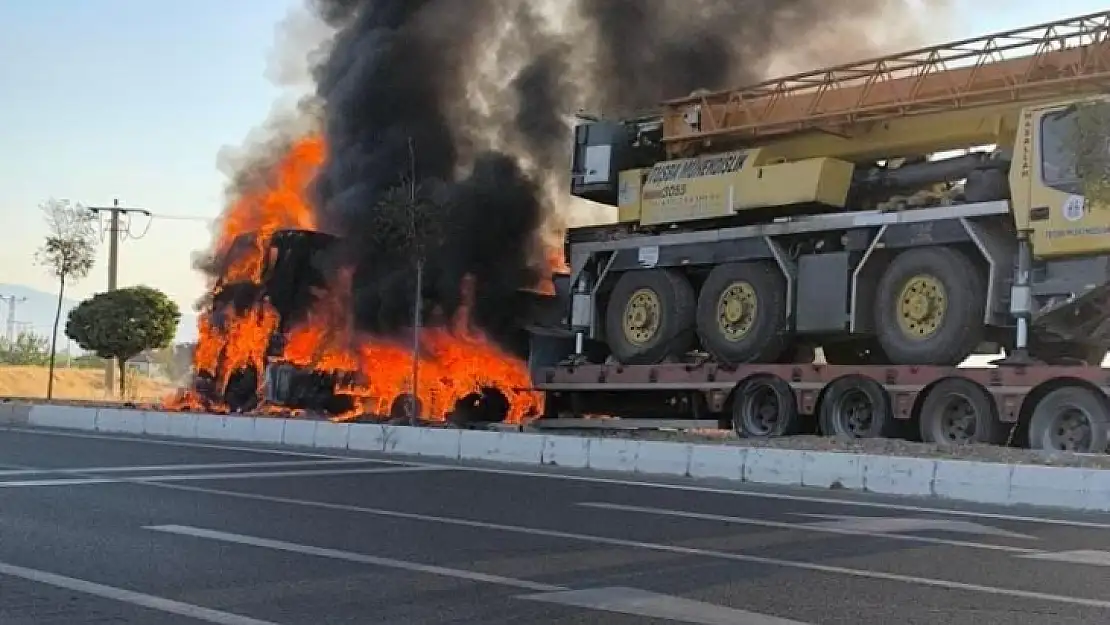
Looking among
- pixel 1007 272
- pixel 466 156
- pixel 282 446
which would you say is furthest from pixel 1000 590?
pixel 466 156

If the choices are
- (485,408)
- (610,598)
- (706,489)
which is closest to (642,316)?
(485,408)

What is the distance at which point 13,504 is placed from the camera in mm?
8898

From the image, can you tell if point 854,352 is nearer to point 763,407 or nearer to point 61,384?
point 763,407

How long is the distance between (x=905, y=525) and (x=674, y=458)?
176 inches

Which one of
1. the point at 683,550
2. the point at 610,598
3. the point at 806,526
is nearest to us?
the point at 610,598

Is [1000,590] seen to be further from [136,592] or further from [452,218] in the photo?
[452,218]

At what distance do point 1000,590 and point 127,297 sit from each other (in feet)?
74.8

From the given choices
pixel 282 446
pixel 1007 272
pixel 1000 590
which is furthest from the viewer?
pixel 282 446

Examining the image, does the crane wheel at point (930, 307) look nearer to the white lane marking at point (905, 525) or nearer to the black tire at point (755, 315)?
the black tire at point (755, 315)

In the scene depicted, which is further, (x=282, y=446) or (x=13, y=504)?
(x=282, y=446)

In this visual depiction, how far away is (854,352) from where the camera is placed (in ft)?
53.4

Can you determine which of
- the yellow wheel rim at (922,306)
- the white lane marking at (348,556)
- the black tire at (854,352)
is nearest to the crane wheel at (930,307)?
the yellow wheel rim at (922,306)

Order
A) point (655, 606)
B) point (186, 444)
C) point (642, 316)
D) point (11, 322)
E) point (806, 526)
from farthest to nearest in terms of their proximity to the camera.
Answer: point (11, 322) < point (642, 316) < point (186, 444) < point (806, 526) < point (655, 606)

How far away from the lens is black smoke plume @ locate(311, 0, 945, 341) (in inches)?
862
